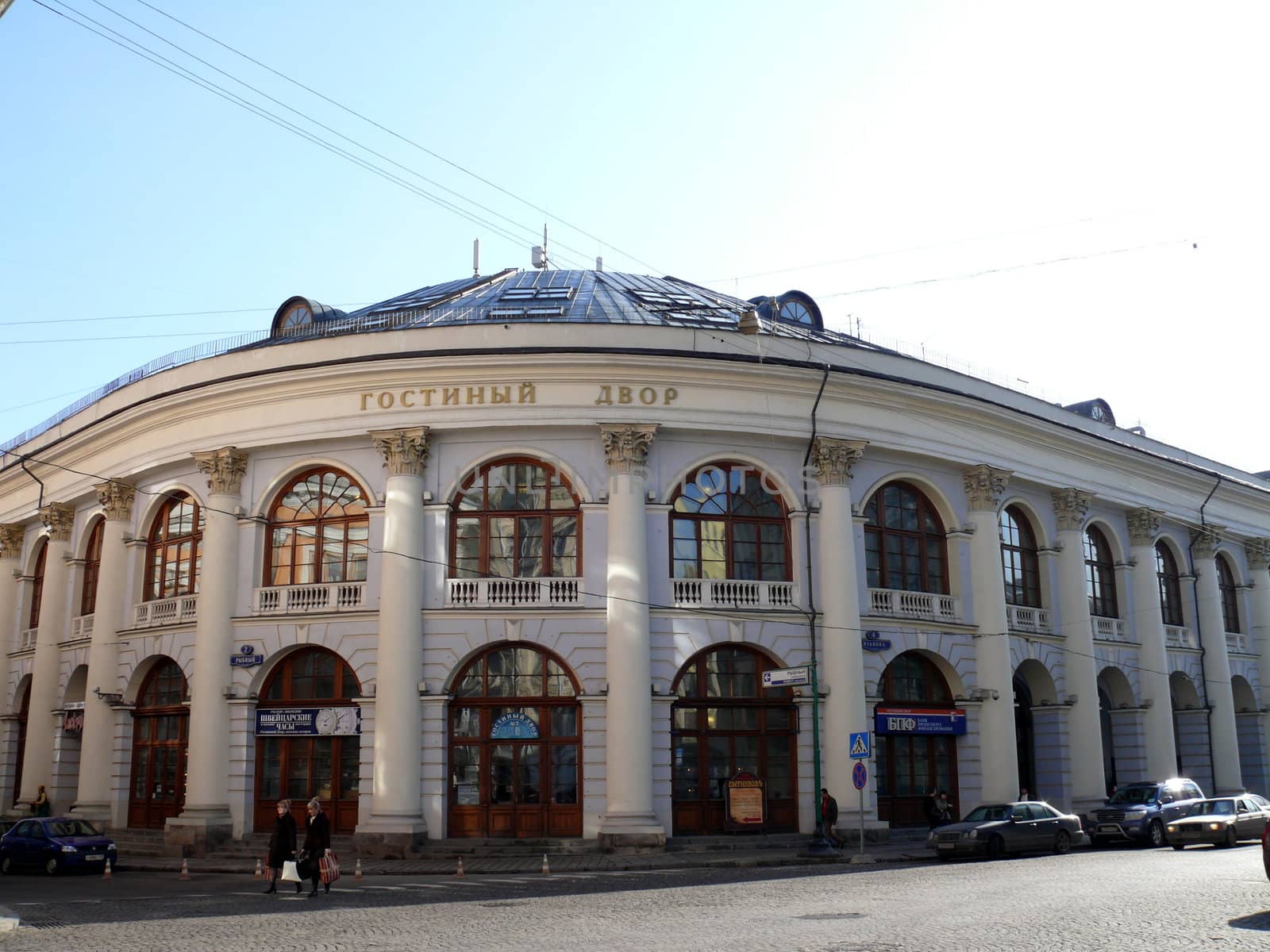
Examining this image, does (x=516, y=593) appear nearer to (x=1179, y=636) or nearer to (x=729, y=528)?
(x=729, y=528)

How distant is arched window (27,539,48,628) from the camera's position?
4272cm

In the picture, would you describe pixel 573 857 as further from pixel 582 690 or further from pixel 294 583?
pixel 294 583

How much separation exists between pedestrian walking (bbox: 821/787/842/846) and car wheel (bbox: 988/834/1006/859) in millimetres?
3697

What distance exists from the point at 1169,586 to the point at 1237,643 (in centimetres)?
478

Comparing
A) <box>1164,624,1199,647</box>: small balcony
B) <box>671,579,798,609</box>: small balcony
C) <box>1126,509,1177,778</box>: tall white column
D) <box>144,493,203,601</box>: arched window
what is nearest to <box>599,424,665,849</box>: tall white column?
<box>671,579,798,609</box>: small balcony

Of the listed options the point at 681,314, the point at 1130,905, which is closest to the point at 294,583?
the point at 681,314

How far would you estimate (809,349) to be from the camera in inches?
1340

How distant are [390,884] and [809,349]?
17.5 metres

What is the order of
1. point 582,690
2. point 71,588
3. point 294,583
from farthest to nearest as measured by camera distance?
point 71,588 → point 294,583 → point 582,690

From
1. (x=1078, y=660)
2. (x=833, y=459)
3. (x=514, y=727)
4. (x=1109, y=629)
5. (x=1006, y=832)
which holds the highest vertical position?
(x=833, y=459)

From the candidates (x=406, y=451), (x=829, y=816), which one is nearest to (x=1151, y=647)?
(x=829, y=816)

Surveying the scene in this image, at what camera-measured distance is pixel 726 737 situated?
32.5m

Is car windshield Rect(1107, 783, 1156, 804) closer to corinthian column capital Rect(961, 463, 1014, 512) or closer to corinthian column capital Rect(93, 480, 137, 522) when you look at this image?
corinthian column capital Rect(961, 463, 1014, 512)

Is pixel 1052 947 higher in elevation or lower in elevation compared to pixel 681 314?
lower
